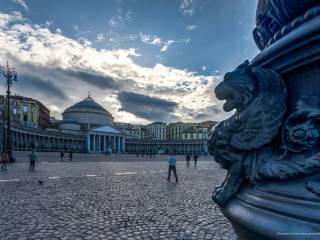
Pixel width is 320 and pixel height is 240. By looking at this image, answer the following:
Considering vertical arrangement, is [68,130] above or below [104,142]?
above

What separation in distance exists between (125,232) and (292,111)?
3943 millimetres

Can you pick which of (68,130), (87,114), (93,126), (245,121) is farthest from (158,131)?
(245,121)

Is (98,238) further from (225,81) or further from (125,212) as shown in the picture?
(225,81)

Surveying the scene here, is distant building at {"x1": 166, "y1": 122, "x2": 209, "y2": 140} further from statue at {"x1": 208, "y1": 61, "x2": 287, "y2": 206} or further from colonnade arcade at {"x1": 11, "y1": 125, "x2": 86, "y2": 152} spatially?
statue at {"x1": 208, "y1": 61, "x2": 287, "y2": 206}

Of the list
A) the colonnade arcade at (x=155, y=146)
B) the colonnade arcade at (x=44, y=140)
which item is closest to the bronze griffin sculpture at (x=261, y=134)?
the colonnade arcade at (x=44, y=140)

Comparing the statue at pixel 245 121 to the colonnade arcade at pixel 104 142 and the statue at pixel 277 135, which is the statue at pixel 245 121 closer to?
the statue at pixel 277 135

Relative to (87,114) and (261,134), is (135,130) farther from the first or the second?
(261,134)

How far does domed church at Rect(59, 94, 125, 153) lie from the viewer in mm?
97188

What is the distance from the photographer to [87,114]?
111625 millimetres

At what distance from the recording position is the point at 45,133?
77562mm

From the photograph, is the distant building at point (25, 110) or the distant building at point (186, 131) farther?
the distant building at point (186, 131)

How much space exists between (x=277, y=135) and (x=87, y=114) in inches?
4547

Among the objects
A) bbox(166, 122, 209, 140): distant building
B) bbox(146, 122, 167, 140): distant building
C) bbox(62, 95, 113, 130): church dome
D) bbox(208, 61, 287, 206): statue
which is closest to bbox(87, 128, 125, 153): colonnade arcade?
bbox(62, 95, 113, 130): church dome

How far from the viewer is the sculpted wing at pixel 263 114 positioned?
5.29 ft
